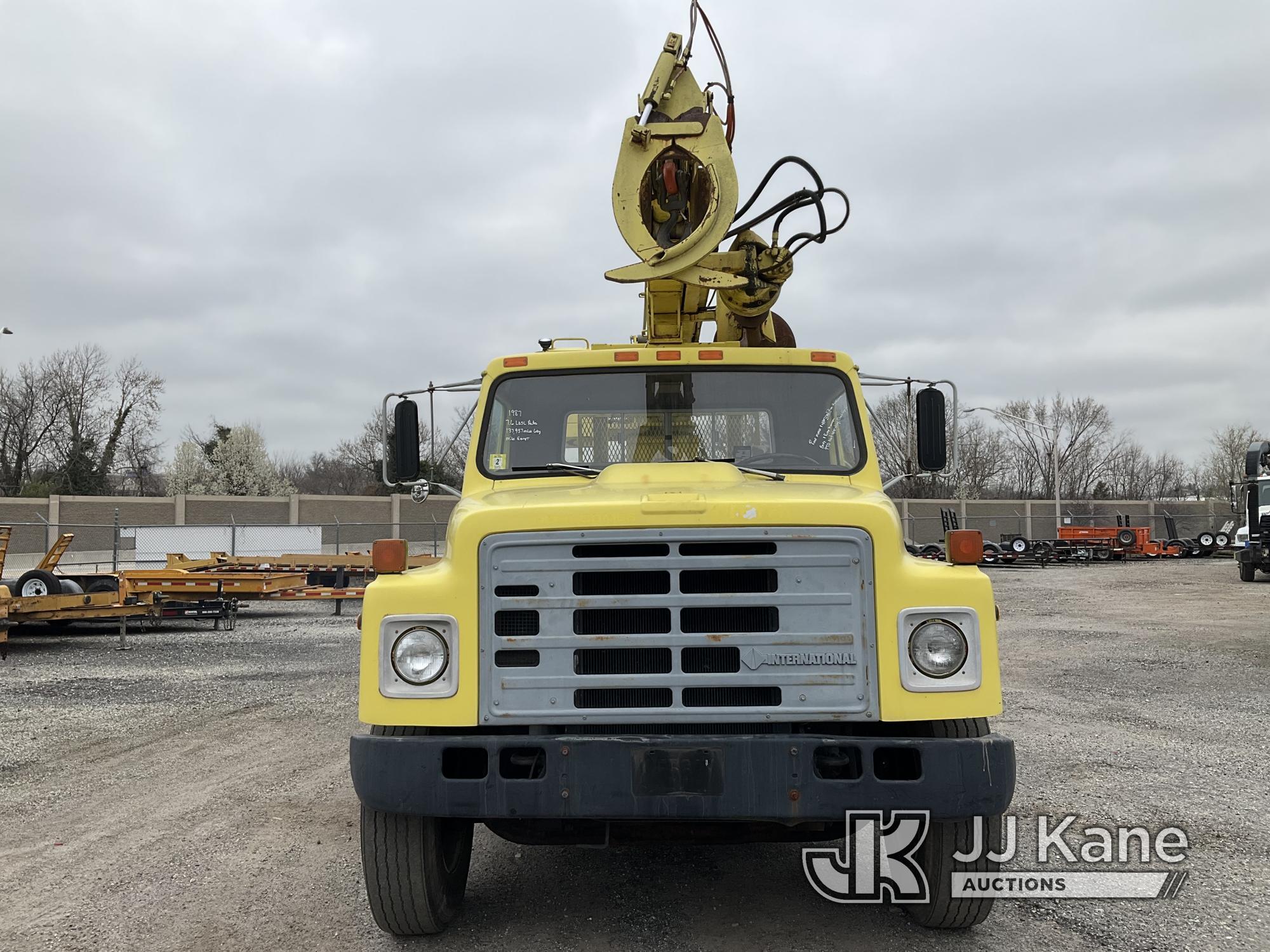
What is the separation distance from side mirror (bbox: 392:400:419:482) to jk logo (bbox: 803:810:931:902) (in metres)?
3.00

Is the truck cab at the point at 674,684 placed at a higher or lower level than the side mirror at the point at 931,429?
lower

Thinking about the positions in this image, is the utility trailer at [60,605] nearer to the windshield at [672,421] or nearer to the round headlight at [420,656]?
the windshield at [672,421]

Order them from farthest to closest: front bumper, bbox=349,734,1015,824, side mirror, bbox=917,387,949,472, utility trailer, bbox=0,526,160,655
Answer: utility trailer, bbox=0,526,160,655 → side mirror, bbox=917,387,949,472 → front bumper, bbox=349,734,1015,824

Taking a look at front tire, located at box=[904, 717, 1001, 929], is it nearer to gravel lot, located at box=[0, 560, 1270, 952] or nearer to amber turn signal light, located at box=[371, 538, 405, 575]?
gravel lot, located at box=[0, 560, 1270, 952]

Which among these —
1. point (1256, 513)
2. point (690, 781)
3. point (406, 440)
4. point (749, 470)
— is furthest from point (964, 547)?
point (1256, 513)

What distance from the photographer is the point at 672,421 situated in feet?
15.9

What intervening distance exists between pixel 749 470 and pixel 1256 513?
2561cm

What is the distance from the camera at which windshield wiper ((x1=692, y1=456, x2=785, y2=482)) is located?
4.45 meters

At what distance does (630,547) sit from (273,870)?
260 cm

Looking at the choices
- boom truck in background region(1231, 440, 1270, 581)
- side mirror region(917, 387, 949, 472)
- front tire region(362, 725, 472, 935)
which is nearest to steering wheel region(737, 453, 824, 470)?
side mirror region(917, 387, 949, 472)

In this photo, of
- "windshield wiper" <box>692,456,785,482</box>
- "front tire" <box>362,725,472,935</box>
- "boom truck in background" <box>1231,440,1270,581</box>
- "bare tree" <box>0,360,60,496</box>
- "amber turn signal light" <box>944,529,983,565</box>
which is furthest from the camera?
"bare tree" <box>0,360,60,496</box>

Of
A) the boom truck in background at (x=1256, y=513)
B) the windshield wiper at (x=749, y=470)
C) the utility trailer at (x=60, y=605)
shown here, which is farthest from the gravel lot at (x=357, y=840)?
the boom truck in background at (x=1256, y=513)

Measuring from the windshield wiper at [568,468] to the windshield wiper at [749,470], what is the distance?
1.71 ft

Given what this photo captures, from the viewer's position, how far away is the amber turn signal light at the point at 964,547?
365 cm
